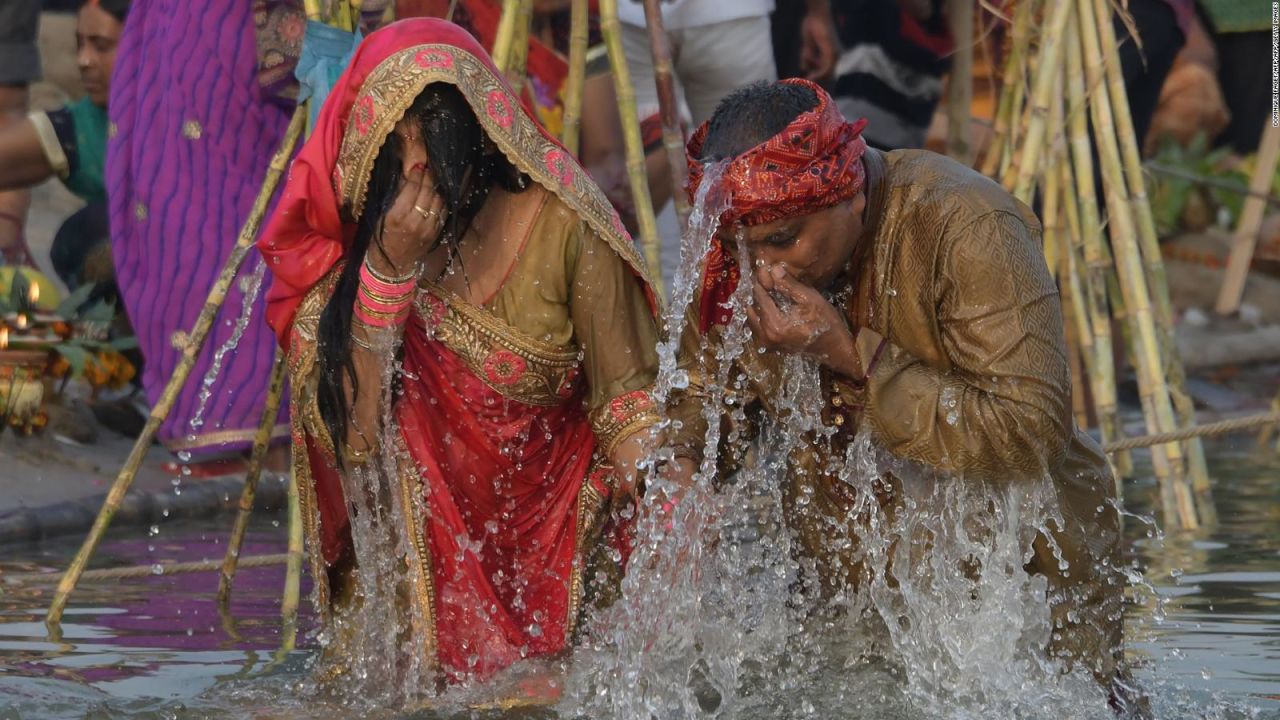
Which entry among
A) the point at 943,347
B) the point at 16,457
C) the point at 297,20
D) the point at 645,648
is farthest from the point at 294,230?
the point at 16,457

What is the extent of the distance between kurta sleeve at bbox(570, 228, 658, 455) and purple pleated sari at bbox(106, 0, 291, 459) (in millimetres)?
2578

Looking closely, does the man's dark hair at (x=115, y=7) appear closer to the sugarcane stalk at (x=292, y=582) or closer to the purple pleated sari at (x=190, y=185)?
the purple pleated sari at (x=190, y=185)

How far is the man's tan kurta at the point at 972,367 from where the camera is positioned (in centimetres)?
323

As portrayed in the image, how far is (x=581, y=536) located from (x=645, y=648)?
0.33 m

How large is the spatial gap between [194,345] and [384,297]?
1.17 metres

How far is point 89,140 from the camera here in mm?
7273

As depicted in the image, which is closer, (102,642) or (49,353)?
(102,642)

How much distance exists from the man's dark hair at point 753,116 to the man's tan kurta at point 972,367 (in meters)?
0.23

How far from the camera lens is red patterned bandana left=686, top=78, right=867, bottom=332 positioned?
3.15 m

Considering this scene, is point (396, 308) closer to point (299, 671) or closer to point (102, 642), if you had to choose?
point (299, 671)

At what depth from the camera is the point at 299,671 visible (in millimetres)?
4164

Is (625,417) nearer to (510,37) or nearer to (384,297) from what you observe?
(384,297)

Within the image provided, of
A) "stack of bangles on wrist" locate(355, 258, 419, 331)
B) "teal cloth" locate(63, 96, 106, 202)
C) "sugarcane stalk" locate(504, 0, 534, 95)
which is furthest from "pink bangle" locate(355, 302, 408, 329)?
"teal cloth" locate(63, 96, 106, 202)

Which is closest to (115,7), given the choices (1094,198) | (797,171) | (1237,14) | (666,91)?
(666,91)
